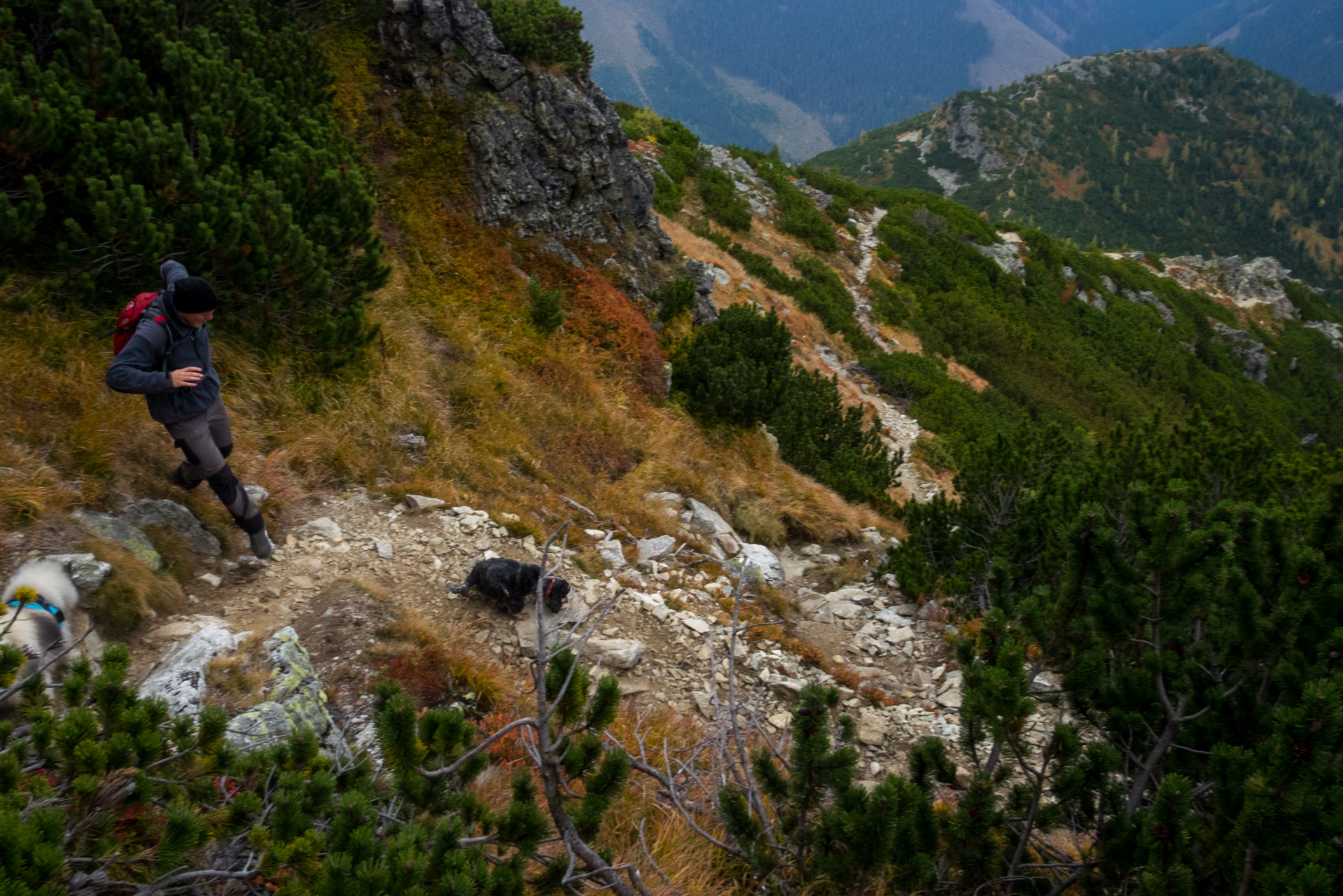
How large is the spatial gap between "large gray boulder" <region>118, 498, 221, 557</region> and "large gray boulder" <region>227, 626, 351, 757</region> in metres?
1.11

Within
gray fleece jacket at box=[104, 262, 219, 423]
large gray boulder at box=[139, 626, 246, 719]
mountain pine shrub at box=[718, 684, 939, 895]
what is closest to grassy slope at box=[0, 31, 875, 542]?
gray fleece jacket at box=[104, 262, 219, 423]

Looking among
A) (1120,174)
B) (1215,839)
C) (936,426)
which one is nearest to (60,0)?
(1215,839)

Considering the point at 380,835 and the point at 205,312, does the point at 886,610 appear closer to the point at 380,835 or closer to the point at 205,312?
the point at 380,835

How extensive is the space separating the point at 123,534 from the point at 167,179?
2772 mm

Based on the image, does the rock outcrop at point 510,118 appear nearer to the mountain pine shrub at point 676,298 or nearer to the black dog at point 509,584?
the mountain pine shrub at point 676,298

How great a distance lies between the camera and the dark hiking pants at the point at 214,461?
4.12 m

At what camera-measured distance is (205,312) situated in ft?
12.6

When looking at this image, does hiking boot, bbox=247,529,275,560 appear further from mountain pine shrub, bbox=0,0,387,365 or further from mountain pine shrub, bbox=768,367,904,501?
mountain pine shrub, bbox=768,367,904,501

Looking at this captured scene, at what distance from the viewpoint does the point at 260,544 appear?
4660 mm

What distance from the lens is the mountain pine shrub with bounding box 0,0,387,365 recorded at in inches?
188

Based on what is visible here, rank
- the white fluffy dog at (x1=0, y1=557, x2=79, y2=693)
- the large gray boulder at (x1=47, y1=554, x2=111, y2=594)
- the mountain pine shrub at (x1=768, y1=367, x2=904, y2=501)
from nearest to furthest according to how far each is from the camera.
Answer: the white fluffy dog at (x1=0, y1=557, x2=79, y2=693) → the large gray boulder at (x1=47, y1=554, x2=111, y2=594) → the mountain pine shrub at (x1=768, y1=367, x2=904, y2=501)

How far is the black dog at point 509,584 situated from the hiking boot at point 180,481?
6.10 ft

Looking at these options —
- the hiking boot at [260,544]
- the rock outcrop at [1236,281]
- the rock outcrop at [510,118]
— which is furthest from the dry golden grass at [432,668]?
the rock outcrop at [1236,281]

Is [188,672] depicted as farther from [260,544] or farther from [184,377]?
[184,377]
